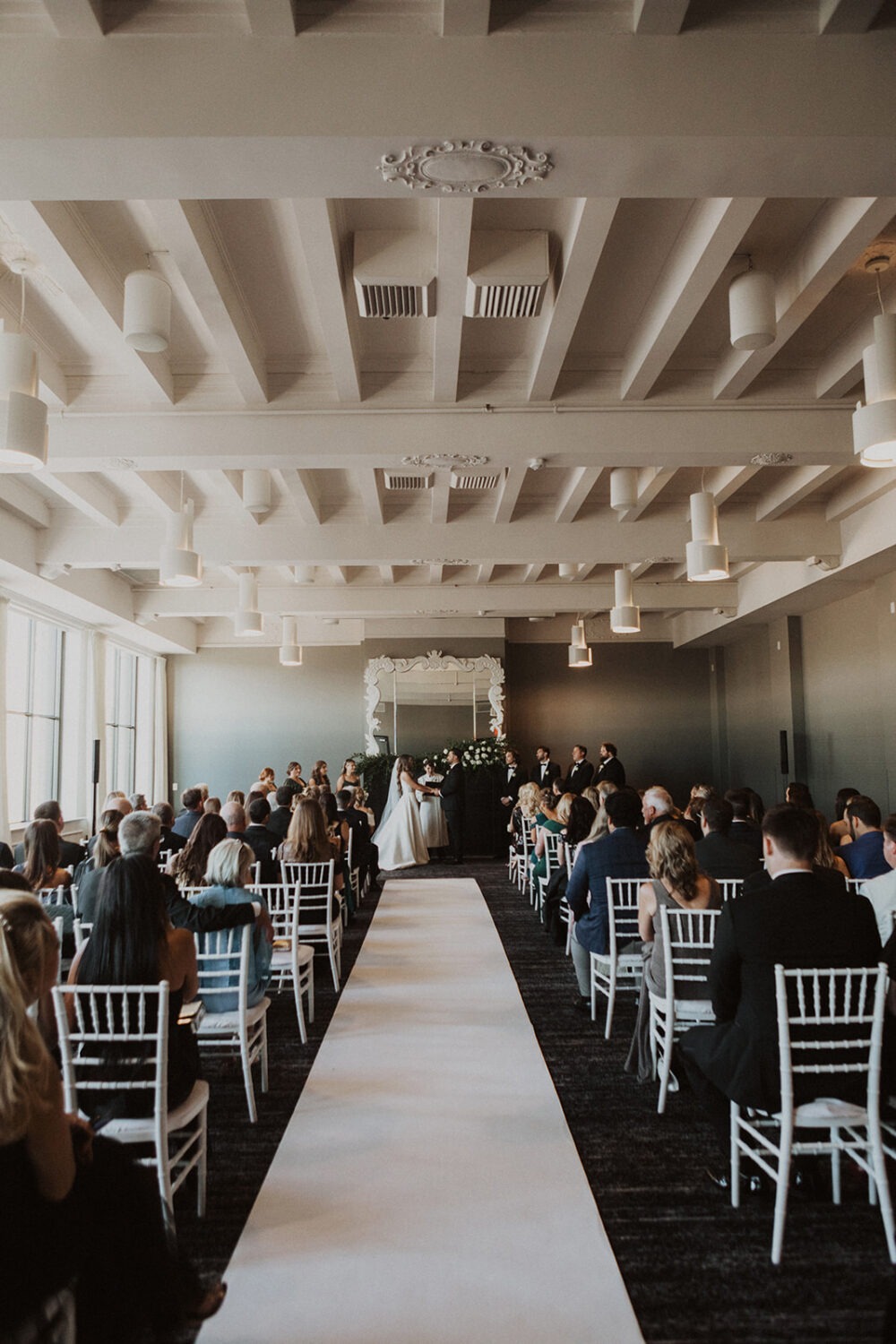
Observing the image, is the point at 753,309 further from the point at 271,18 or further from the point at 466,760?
the point at 466,760

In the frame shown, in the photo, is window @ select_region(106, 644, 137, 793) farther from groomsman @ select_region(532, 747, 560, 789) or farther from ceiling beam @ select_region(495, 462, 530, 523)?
ceiling beam @ select_region(495, 462, 530, 523)

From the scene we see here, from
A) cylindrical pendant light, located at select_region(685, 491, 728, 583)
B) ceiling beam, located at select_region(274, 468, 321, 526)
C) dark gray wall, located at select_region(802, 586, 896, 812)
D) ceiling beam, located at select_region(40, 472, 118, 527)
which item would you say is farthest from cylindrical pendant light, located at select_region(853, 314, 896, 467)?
dark gray wall, located at select_region(802, 586, 896, 812)

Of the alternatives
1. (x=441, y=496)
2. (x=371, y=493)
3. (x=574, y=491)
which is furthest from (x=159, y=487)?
(x=574, y=491)

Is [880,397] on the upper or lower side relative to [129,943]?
upper

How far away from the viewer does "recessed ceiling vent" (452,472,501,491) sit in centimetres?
756

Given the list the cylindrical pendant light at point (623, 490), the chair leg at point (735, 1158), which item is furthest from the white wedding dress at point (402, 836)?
the chair leg at point (735, 1158)

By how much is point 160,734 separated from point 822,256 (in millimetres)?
13341

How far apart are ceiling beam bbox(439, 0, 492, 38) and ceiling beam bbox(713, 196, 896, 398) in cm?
172

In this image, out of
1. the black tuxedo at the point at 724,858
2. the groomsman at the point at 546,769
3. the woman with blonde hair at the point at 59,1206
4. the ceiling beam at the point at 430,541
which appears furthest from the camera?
the groomsman at the point at 546,769

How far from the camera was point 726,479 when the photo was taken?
26.0ft

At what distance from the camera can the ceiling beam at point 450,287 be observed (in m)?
3.79

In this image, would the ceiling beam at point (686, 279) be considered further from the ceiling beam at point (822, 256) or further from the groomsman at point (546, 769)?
the groomsman at point (546, 769)

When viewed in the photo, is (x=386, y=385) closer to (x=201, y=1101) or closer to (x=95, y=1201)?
(x=201, y=1101)

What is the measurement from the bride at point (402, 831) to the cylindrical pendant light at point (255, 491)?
5.52 m
